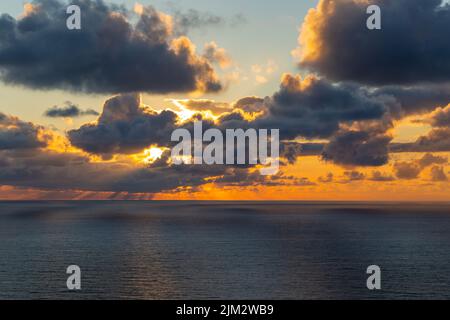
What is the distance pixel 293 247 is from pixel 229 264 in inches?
1665

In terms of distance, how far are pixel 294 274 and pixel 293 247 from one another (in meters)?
51.3
